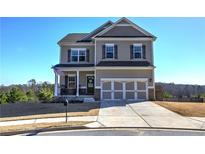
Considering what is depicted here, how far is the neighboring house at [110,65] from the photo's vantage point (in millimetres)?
21188

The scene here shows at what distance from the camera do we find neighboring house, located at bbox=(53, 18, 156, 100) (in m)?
21.2

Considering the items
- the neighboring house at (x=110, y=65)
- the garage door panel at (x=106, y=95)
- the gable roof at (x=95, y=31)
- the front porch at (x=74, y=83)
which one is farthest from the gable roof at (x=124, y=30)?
the garage door panel at (x=106, y=95)

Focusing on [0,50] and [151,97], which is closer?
[0,50]

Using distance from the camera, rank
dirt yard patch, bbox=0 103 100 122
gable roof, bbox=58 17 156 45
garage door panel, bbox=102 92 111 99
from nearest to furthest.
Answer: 1. dirt yard patch, bbox=0 103 100 122
2. garage door panel, bbox=102 92 111 99
3. gable roof, bbox=58 17 156 45

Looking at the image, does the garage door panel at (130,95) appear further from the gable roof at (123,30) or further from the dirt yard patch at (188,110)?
the gable roof at (123,30)

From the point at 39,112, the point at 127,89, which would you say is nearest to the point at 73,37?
the point at 127,89

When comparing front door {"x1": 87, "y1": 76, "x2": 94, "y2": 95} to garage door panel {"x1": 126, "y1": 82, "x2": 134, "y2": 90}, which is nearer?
garage door panel {"x1": 126, "y1": 82, "x2": 134, "y2": 90}

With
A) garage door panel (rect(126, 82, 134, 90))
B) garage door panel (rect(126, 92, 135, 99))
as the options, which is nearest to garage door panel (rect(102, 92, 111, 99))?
garage door panel (rect(126, 92, 135, 99))

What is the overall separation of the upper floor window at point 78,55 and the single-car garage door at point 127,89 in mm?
3552

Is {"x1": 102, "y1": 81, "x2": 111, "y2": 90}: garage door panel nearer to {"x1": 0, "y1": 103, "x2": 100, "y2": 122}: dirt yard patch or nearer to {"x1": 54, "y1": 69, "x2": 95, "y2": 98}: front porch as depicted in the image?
{"x1": 54, "y1": 69, "x2": 95, "y2": 98}: front porch
